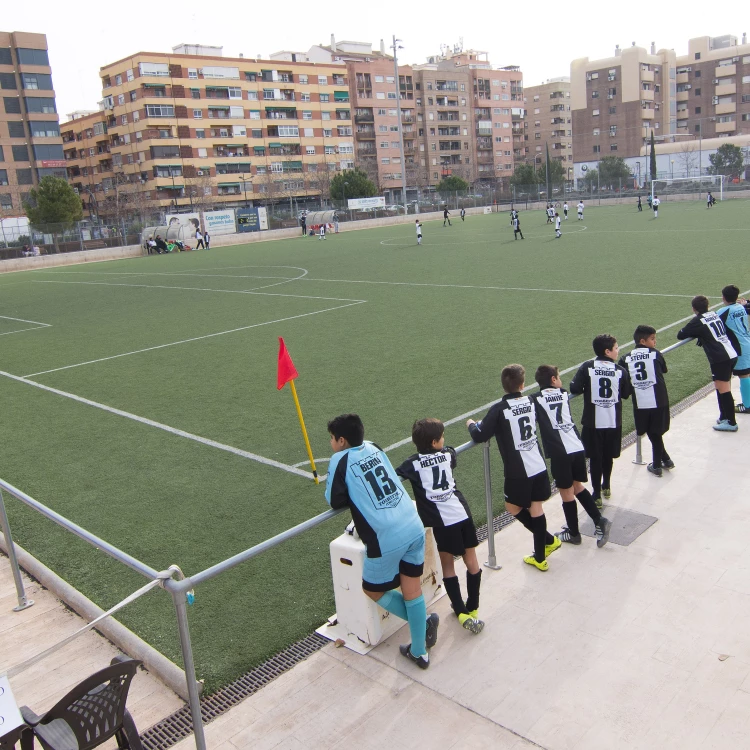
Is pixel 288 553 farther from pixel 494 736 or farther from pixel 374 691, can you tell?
pixel 494 736

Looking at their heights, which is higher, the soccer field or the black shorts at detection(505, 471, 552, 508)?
the black shorts at detection(505, 471, 552, 508)

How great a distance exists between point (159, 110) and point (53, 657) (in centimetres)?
9014

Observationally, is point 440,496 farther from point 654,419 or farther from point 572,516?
point 654,419

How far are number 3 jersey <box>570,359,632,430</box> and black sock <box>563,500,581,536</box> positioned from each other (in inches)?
36.3

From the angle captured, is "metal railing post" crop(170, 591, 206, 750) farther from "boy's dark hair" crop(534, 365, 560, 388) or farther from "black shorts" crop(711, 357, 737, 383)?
"black shorts" crop(711, 357, 737, 383)

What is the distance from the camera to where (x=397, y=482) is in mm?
4527

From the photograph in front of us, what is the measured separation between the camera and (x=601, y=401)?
650cm

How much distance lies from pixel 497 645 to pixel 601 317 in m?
11.9

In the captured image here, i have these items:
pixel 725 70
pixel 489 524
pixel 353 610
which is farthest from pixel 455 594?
pixel 725 70

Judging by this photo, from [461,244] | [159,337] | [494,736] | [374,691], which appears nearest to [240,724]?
[374,691]

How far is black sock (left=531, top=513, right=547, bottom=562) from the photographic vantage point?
5.66 metres

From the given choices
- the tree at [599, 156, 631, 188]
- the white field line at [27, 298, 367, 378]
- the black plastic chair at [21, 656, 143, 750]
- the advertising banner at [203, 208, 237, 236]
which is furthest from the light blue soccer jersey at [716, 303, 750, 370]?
the tree at [599, 156, 631, 188]

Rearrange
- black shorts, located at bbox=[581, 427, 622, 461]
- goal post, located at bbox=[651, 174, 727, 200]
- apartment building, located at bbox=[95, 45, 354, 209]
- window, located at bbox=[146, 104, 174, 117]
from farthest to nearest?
apartment building, located at bbox=[95, 45, 354, 209]
window, located at bbox=[146, 104, 174, 117]
goal post, located at bbox=[651, 174, 727, 200]
black shorts, located at bbox=[581, 427, 622, 461]

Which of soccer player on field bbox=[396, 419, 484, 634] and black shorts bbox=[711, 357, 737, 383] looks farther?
black shorts bbox=[711, 357, 737, 383]
